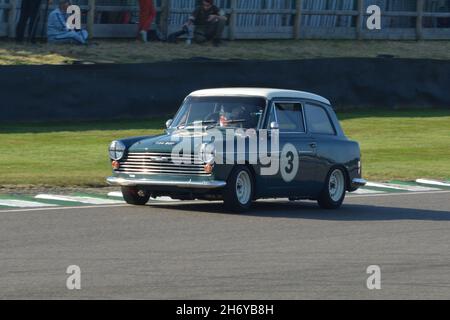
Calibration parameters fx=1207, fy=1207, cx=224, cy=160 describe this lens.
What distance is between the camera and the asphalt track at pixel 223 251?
30.1 feet

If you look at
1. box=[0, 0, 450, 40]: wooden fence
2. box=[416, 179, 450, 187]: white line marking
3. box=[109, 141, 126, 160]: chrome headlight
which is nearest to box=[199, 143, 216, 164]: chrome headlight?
box=[109, 141, 126, 160]: chrome headlight

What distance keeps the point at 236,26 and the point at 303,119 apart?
1791 cm

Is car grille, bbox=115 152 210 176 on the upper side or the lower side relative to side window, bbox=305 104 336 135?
lower

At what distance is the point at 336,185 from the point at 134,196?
104 inches

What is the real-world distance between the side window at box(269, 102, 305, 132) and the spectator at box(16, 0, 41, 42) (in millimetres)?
12271

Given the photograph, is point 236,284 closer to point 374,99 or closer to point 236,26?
point 374,99

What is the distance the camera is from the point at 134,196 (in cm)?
1477

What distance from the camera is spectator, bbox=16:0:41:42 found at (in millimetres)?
26375

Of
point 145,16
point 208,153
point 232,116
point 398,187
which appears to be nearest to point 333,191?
point 232,116

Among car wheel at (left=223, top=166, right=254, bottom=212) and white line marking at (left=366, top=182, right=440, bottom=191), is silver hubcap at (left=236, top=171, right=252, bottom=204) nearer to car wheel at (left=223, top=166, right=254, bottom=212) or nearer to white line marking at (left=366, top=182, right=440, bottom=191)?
car wheel at (left=223, top=166, right=254, bottom=212)

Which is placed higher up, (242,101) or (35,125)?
(242,101)

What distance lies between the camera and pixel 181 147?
14.0 meters

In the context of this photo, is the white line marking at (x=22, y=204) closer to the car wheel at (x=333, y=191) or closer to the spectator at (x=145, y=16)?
the car wheel at (x=333, y=191)

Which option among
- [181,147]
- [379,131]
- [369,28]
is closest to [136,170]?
[181,147]
